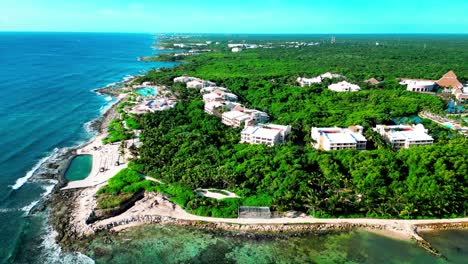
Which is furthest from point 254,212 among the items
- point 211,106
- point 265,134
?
point 211,106

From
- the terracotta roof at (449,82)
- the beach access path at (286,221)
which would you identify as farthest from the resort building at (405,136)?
the terracotta roof at (449,82)

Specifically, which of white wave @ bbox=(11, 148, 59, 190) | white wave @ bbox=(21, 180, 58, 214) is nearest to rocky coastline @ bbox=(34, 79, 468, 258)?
white wave @ bbox=(21, 180, 58, 214)

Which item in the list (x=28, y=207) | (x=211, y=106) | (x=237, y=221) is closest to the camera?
(x=237, y=221)

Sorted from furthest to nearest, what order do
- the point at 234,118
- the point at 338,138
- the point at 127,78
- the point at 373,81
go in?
1. the point at 127,78
2. the point at 373,81
3. the point at 234,118
4. the point at 338,138

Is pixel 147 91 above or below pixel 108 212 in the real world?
above

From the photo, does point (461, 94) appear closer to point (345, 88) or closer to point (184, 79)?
point (345, 88)

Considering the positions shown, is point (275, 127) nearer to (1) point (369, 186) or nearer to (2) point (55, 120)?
(1) point (369, 186)
